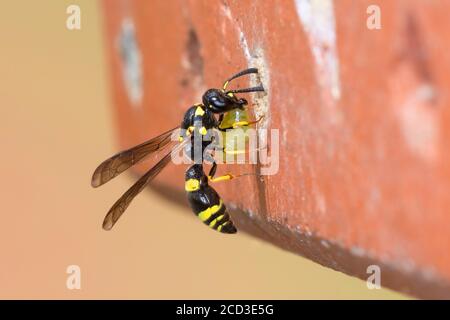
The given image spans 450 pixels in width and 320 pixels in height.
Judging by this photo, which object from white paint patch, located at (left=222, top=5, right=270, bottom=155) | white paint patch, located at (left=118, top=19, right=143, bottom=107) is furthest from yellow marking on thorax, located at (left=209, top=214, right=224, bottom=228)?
white paint patch, located at (left=118, top=19, right=143, bottom=107)

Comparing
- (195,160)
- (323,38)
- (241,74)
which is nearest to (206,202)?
(195,160)

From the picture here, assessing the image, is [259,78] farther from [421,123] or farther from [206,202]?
[421,123]

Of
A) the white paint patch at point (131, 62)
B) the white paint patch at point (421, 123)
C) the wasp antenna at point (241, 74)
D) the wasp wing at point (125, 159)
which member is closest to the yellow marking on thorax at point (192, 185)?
the wasp wing at point (125, 159)

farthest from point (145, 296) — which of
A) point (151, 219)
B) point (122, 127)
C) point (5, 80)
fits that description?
point (5, 80)

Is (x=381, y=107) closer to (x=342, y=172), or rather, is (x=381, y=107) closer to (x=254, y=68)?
(x=342, y=172)

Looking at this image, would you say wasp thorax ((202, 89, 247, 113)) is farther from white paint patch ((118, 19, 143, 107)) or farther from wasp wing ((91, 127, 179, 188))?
white paint patch ((118, 19, 143, 107))

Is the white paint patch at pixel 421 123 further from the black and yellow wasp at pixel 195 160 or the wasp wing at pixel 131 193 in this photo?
the wasp wing at pixel 131 193
